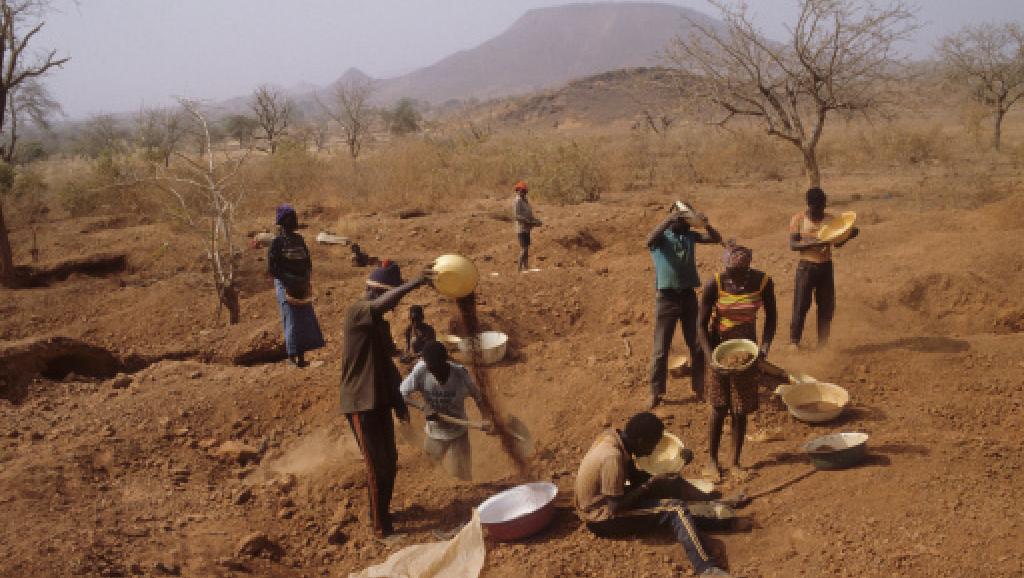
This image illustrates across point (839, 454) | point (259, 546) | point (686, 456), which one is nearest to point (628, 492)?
point (686, 456)

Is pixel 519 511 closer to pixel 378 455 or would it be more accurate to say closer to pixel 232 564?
pixel 378 455

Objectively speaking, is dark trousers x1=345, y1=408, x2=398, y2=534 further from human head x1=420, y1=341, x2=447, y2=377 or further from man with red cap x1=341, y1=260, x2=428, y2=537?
human head x1=420, y1=341, x2=447, y2=377

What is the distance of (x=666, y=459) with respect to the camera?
4.21 metres

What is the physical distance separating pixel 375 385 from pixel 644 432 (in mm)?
1448

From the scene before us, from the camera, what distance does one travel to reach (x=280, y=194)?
60.7ft

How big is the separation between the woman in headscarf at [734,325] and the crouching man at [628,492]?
63 centimetres

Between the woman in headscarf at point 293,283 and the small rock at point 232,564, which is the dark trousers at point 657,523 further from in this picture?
the woman in headscarf at point 293,283

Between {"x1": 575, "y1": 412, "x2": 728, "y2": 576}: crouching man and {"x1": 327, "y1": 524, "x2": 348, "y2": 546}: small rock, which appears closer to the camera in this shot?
{"x1": 575, "y1": 412, "x2": 728, "y2": 576}: crouching man

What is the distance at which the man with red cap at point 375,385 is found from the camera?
3713 mm

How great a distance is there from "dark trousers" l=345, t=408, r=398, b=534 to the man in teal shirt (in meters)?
2.13

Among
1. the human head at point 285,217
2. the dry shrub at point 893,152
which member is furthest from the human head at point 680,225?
the dry shrub at point 893,152

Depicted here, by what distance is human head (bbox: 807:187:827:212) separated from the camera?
5.36 meters

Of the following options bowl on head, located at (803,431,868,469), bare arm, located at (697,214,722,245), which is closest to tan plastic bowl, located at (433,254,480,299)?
bare arm, located at (697,214,722,245)

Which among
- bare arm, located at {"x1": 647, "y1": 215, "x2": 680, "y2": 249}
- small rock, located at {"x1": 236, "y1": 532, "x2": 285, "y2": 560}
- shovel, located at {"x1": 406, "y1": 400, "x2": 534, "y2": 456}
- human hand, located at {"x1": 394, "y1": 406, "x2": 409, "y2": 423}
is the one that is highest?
bare arm, located at {"x1": 647, "y1": 215, "x2": 680, "y2": 249}
